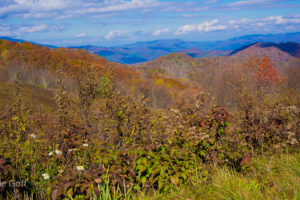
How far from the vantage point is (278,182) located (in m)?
3.43

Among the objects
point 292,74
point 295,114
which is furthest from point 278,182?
point 292,74

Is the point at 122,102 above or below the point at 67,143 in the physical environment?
above

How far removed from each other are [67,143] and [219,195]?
3.22 meters

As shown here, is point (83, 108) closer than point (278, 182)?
No

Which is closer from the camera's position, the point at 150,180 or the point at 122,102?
the point at 150,180

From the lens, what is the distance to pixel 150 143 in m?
4.52

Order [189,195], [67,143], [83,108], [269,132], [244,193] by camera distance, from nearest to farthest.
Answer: [244,193] → [189,195] → [67,143] → [269,132] → [83,108]

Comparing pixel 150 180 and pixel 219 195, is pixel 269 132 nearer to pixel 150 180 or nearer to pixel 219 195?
pixel 219 195

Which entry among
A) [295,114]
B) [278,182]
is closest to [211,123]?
[278,182]

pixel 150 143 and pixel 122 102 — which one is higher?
pixel 122 102

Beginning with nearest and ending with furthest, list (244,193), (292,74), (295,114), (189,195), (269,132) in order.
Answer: (244,193) → (189,195) → (269,132) → (295,114) → (292,74)

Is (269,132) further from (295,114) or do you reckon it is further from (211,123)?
(211,123)

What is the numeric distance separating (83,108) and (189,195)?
5.15 metres

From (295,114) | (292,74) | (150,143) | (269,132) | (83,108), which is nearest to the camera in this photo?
(150,143)
